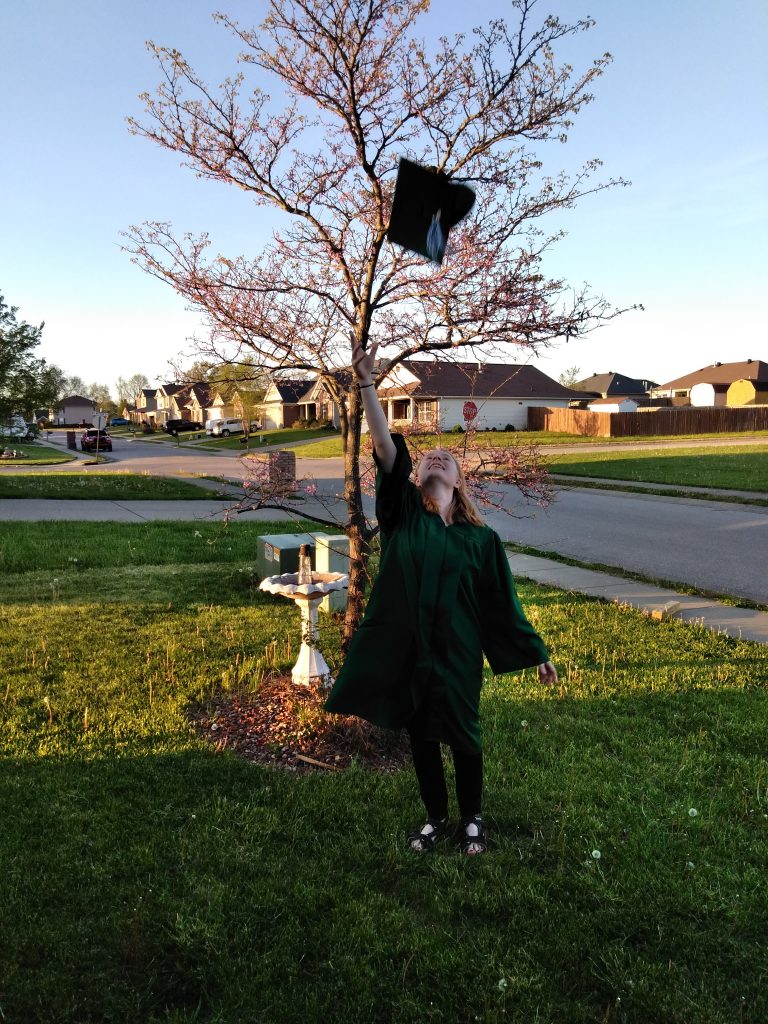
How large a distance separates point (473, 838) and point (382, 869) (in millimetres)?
423

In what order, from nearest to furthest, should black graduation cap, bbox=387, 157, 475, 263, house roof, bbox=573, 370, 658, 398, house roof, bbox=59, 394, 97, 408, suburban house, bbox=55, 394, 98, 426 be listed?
black graduation cap, bbox=387, 157, 475, 263
house roof, bbox=573, 370, 658, 398
suburban house, bbox=55, 394, 98, 426
house roof, bbox=59, 394, 97, 408

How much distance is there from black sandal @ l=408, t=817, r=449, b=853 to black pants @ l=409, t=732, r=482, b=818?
3cm

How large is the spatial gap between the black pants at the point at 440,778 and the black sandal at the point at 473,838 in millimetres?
25

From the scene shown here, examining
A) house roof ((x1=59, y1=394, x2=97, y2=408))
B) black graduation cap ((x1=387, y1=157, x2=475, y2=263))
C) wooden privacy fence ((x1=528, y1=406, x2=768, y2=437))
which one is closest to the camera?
black graduation cap ((x1=387, y1=157, x2=475, y2=263))

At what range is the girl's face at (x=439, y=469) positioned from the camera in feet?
10.1

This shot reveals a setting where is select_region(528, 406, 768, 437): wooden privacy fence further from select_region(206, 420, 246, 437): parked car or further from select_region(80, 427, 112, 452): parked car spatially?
select_region(80, 427, 112, 452): parked car

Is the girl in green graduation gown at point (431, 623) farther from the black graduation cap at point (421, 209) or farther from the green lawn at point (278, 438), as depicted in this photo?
the green lawn at point (278, 438)

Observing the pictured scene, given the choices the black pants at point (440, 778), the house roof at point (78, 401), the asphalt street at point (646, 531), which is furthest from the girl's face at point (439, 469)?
the house roof at point (78, 401)

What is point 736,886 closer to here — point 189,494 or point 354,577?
point 354,577

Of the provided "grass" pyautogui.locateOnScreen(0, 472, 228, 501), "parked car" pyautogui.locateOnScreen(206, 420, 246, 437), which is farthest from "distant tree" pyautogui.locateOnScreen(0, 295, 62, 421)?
"parked car" pyautogui.locateOnScreen(206, 420, 246, 437)

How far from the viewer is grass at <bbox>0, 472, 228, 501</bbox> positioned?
17125 mm

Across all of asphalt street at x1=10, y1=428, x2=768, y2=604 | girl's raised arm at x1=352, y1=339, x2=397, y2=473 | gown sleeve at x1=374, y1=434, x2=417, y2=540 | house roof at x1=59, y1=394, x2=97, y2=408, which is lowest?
asphalt street at x1=10, y1=428, x2=768, y2=604

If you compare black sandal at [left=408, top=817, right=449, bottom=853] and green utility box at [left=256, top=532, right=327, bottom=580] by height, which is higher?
green utility box at [left=256, top=532, right=327, bottom=580]

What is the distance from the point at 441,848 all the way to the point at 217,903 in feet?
3.18
